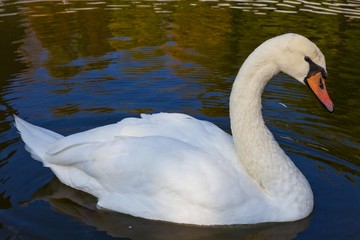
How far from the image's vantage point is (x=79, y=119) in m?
8.30

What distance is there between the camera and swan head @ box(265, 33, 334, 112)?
520 cm

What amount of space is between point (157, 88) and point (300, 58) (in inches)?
189

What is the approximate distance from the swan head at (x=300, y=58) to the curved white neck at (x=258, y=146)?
0.14 metres

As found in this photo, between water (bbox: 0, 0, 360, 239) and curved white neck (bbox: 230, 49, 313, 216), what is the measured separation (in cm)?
35

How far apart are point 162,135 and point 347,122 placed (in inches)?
141

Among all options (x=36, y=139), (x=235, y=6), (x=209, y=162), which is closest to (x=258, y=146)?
(x=209, y=162)

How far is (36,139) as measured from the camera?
21.3 ft

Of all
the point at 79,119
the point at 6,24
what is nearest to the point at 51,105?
the point at 79,119

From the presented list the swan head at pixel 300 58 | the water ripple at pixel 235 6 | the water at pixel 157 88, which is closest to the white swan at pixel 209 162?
the swan head at pixel 300 58

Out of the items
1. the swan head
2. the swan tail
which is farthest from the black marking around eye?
the swan tail

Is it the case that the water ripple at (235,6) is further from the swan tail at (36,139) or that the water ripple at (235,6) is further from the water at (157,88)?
the swan tail at (36,139)

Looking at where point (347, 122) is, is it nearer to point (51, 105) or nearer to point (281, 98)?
point (281, 98)

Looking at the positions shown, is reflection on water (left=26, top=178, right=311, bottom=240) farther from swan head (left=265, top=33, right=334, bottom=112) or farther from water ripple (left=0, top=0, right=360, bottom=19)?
water ripple (left=0, top=0, right=360, bottom=19)

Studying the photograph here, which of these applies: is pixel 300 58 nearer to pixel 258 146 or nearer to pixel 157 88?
pixel 258 146
